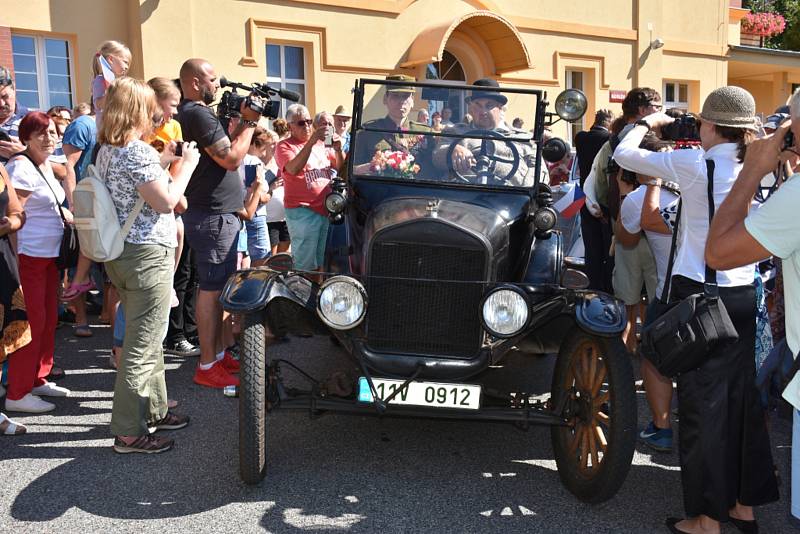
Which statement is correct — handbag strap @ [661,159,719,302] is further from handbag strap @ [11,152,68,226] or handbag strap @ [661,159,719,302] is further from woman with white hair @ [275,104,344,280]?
handbag strap @ [11,152,68,226]

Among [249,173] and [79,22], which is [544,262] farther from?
[79,22]

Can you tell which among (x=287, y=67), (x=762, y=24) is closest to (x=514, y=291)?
(x=287, y=67)

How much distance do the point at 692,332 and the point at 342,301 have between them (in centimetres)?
148

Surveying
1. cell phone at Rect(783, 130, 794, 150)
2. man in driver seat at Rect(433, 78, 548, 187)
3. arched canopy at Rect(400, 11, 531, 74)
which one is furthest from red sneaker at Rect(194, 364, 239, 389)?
arched canopy at Rect(400, 11, 531, 74)

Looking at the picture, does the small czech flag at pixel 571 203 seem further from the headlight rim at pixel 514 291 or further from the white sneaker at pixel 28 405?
the white sneaker at pixel 28 405

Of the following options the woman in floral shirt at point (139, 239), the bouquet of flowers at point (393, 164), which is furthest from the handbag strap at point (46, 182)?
the bouquet of flowers at point (393, 164)

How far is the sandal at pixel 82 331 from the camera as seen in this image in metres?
6.36

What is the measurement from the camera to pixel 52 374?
16.9 ft

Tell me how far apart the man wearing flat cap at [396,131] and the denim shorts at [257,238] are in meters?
1.95

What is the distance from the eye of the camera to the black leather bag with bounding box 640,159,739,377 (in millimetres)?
2865

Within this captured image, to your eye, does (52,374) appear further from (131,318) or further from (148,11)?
(148,11)

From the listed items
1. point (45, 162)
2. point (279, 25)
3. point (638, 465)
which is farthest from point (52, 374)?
point (279, 25)

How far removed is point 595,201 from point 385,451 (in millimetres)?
2712

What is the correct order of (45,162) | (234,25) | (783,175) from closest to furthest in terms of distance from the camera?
(783,175), (45,162), (234,25)
